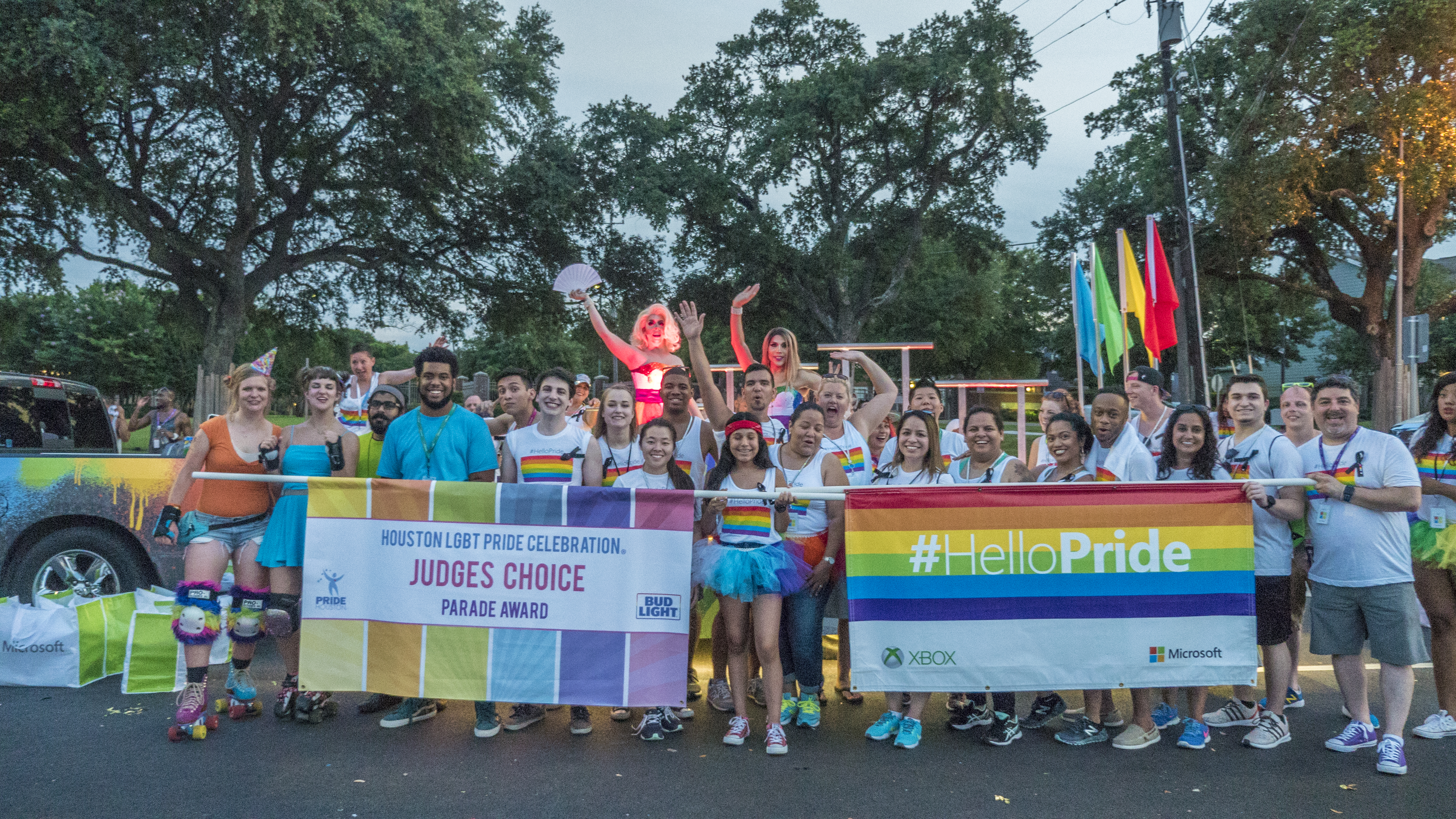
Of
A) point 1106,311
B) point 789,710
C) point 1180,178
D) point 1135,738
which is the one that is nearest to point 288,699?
point 789,710

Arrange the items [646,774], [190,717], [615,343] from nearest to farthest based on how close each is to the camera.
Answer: [646,774] → [190,717] → [615,343]

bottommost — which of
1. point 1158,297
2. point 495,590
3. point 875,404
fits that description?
point 495,590

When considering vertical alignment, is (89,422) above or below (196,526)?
above

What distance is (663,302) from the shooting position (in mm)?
24484

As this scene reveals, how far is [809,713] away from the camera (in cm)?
500

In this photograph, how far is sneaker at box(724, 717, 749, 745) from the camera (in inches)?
186

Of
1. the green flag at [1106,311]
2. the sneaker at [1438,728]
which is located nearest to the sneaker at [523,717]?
the sneaker at [1438,728]

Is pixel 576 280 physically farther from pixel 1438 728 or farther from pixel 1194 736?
pixel 1438 728

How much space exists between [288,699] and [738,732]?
96.7 inches

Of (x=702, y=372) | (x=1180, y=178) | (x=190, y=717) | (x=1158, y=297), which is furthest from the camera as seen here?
(x=1180, y=178)

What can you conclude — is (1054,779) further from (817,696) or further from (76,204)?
(76,204)

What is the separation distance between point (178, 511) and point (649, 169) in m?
19.4

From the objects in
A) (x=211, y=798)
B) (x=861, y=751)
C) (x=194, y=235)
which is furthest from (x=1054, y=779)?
(x=194, y=235)

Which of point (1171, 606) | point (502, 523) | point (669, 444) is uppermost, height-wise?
point (669, 444)
